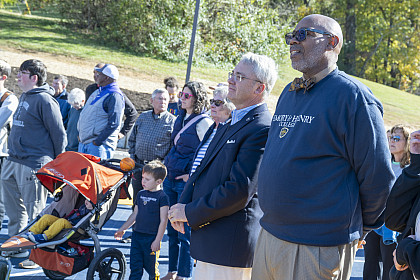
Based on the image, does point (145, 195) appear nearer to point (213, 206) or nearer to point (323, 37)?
point (213, 206)

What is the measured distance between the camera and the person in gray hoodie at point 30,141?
20.6 ft

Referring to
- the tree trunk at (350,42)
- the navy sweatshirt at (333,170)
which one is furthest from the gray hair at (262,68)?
the tree trunk at (350,42)

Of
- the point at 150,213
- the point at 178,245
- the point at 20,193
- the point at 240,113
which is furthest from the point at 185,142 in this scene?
the point at 240,113

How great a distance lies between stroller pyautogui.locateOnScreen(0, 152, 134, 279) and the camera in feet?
17.2

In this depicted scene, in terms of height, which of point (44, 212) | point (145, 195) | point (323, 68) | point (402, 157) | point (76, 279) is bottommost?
point (76, 279)

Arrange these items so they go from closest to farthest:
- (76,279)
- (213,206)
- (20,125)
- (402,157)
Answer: (213,206), (402,157), (76,279), (20,125)

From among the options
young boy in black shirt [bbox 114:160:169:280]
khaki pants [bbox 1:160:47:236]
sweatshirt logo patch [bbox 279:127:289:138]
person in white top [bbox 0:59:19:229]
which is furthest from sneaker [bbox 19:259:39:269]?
sweatshirt logo patch [bbox 279:127:289:138]

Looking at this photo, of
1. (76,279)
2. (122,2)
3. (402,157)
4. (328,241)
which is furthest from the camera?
(122,2)

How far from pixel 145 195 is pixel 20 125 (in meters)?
1.94

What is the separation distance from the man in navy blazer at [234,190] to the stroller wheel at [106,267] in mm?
1743

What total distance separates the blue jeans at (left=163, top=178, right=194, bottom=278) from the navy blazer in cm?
191

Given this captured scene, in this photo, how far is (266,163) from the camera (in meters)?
3.22

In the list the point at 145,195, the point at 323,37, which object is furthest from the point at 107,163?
the point at 323,37

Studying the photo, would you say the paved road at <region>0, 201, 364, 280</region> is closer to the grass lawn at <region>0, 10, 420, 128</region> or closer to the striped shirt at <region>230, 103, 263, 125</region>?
the striped shirt at <region>230, 103, 263, 125</region>
